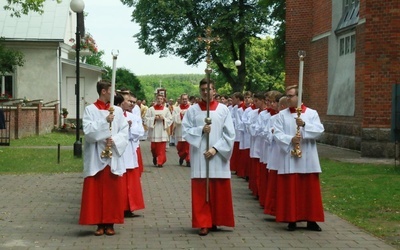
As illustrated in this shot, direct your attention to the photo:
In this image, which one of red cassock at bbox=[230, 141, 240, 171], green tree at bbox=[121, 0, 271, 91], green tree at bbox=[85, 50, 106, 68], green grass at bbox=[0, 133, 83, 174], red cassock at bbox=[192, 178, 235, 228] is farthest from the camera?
green tree at bbox=[85, 50, 106, 68]

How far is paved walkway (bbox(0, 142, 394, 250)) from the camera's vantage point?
33.4 ft

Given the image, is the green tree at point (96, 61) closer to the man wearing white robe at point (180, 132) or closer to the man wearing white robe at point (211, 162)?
the man wearing white robe at point (180, 132)

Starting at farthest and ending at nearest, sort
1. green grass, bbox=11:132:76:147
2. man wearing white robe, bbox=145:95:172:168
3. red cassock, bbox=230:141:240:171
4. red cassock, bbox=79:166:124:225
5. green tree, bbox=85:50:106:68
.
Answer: green tree, bbox=85:50:106:68, green grass, bbox=11:132:76:147, man wearing white robe, bbox=145:95:172:168, red cassock, bbox=230:141:240:171, red cassock, bbox=79:166:124:225

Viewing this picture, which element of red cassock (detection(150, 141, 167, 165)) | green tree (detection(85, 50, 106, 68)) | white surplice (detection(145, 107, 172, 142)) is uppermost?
green tree (detection(85, 50, 106, 68))

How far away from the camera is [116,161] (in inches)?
432

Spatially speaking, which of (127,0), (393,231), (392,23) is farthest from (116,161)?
(127,0)

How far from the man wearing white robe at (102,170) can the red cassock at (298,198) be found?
227 centimetres

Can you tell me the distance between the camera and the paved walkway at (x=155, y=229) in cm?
1017

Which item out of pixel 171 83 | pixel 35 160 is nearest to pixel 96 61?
pixel 171 83

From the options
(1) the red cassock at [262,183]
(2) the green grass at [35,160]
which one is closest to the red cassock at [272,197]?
(1) the red cassock at [262,183]

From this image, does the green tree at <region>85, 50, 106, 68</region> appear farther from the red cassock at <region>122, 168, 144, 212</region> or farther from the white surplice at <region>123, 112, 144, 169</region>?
the red cassock at <region>122, 168, 144, 212</region>

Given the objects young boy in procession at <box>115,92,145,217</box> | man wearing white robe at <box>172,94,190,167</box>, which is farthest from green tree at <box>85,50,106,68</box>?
young boy in procession at <box>115,92,145,217</box>

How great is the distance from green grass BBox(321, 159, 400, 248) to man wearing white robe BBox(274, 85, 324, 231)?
910 millimetres

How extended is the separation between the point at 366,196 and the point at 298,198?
4.27 metres
